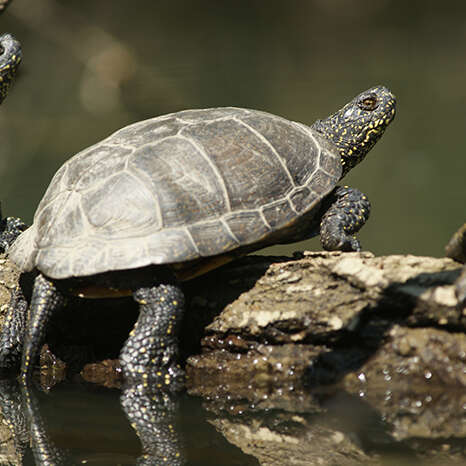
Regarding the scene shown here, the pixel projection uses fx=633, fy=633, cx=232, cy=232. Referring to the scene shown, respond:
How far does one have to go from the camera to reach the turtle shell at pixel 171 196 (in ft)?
10.4

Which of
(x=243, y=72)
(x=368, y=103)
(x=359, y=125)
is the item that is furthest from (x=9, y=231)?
(x=243, y=72)

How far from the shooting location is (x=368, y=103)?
4.59m

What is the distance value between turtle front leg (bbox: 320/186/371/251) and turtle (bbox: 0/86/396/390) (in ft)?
0.04

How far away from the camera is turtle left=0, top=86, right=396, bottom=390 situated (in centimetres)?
319

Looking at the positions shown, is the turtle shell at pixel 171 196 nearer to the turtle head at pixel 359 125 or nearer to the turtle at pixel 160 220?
the turtle at pixel 160 220

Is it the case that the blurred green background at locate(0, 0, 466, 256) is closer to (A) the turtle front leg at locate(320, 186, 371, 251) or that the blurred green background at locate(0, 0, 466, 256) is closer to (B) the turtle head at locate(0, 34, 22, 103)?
(B) the turtle head at locate(0, 34, 22, 103)

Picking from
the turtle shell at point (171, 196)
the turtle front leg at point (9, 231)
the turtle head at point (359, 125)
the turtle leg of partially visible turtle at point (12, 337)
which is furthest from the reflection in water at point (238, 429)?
the turtle head at point (359, 125)

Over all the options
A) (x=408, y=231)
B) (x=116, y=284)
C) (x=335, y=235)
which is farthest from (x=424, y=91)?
(x=116, y=284)

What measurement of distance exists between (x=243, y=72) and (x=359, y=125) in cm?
1207

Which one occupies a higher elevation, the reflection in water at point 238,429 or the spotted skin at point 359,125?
the spotted skin at point 359,125

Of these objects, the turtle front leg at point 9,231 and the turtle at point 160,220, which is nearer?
the turtle at point 160,220

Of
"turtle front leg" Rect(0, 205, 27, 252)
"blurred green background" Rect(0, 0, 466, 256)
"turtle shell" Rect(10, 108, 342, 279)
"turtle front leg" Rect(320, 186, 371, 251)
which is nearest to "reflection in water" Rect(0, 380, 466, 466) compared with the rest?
"turtle shell" Rect(10, 108, 342, 279)

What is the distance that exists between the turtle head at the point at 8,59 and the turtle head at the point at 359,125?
7.50 ft

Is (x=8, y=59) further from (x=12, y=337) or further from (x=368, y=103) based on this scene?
(x=368, y=103)
